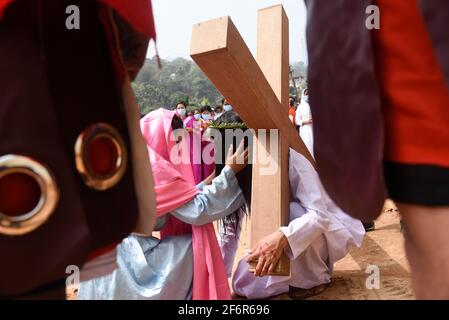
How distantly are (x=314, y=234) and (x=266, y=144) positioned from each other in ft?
1.94

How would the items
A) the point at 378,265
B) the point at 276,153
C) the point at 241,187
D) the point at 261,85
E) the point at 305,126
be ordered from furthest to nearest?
the point at 305,126
the point at 378,265
the point at 241,187
the point at 276,153
the point at 261,85

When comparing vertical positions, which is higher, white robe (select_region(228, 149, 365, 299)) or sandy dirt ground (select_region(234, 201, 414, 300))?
white robe (select_region(228, 149, 365, 299))

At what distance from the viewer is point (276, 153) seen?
7.32 feet

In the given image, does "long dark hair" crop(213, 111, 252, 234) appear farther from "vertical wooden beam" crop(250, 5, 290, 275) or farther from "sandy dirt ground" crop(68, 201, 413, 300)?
"sandy dirt ground" crop(68, 201, 413, 300)

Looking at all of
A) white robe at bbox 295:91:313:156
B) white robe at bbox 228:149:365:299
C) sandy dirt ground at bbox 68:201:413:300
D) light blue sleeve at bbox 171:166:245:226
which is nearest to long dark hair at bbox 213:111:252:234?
light blue sleeve at bbox 171:166:245:226

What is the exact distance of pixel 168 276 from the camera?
7.50 feet

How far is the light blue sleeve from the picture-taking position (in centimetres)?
233

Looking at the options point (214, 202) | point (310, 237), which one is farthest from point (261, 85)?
point (310, 237)

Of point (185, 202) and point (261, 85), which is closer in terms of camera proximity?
point (261, 85)

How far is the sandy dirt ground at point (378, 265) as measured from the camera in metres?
2.83

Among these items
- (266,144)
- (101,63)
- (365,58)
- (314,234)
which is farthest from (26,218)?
(314,234)

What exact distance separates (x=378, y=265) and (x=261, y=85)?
6.91 feet

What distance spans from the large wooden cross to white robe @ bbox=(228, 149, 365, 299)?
0.55ft

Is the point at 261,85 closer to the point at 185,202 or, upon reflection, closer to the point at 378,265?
the point at 185,202
